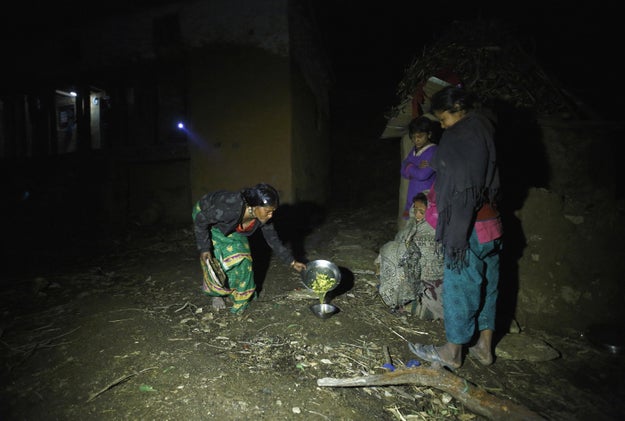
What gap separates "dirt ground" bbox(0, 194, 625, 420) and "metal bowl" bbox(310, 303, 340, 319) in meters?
0.10

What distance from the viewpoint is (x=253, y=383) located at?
2484 mm

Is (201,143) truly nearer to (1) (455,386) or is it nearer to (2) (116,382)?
(2) (116,382)

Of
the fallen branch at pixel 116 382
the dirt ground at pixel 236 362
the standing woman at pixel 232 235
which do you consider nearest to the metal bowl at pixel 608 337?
the dirt ground at pixel 236 362

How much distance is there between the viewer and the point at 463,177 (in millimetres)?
2275

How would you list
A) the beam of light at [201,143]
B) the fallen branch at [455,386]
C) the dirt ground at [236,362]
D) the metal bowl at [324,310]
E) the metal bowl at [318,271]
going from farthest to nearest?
the beam of light at [201,143]
the metal bowl at [318,271]
the metal bowl at [324,310]
the dirt ground at [236,362]
the fallen branch at [455,386]

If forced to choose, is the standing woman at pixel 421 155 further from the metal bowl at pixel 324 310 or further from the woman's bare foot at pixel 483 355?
the woman's bare foot at pixel 483 355

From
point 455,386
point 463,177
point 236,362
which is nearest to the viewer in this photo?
point 463,177

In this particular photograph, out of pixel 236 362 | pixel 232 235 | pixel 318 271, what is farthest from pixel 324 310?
pixel 232 235

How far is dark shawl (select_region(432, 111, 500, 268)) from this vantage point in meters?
2.28

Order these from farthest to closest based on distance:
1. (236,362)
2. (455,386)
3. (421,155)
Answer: (421,155) < (236,362) < (455,386)

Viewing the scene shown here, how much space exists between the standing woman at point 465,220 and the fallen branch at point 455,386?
0.92ft

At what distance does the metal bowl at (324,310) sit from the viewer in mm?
3416

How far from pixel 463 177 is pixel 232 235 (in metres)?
2.34

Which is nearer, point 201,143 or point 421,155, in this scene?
point 421,155
